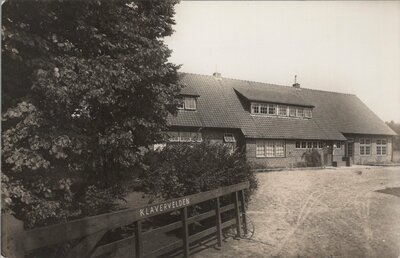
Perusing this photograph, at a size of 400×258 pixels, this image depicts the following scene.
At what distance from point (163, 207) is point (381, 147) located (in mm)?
35719

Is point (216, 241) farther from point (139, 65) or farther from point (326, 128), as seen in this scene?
point (326, 128)

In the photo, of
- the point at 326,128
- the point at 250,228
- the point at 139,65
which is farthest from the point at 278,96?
the point at 139,65

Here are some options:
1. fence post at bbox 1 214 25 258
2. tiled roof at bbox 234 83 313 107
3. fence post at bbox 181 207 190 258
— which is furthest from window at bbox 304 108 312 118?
fence post at bbox 1 214 25 258

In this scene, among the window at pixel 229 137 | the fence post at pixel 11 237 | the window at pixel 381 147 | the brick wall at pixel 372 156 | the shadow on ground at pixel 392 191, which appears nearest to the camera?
the fence post at pixel 11 237

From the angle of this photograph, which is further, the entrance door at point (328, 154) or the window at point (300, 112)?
the window at point (300, 112)

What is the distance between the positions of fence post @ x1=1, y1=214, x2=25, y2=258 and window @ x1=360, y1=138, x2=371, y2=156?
→ 1388 inches

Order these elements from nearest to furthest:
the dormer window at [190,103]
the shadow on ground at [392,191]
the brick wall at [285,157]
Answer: the shadow on ground at [392,191], the dormer window at [190,103], the brick wall at [285,157]

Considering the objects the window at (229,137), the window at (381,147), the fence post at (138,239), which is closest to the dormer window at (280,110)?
the window at (229,137)

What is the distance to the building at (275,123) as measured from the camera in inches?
1003

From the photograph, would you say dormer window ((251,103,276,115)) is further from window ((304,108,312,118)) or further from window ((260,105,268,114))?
window ((304,108,312,118))

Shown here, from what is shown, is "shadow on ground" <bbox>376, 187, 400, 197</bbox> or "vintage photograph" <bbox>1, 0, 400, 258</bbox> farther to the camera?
"shadow on ground" <bbox>376, 187, 400, 197</bbox>

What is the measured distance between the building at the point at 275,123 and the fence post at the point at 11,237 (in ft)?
61.5

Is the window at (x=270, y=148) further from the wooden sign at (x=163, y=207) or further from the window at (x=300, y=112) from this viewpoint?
the wooden sign at (x=163, y=207)

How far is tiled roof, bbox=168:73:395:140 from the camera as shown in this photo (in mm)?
25953
